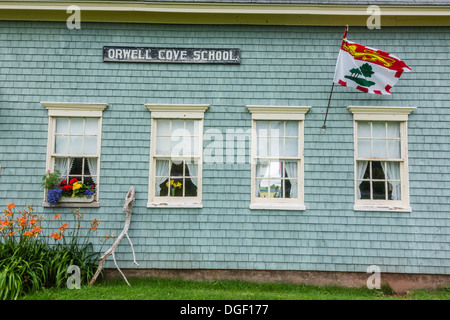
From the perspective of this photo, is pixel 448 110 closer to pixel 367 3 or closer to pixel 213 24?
pixel 367 3

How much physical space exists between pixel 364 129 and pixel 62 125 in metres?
6.26

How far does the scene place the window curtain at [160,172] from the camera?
283 inches

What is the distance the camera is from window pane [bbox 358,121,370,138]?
23.6 feet

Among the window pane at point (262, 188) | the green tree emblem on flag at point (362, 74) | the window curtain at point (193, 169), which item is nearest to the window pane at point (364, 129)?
the green tree emblem on flag at point (362, 74)

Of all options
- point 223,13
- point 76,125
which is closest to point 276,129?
point 223,13

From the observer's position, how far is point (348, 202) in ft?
23.0

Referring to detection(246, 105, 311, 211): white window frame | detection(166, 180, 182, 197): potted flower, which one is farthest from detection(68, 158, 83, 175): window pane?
detection(246, 105, 311, 211): white window frame

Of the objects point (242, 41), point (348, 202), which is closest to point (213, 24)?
point (242, 41)

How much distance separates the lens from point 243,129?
7191 mm

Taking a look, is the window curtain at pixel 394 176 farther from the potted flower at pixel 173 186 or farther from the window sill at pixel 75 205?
the window sill at pixel 75 205

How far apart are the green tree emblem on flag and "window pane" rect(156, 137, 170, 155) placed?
3782 millimetres

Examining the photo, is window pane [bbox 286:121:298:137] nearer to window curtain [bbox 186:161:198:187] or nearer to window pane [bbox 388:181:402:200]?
window curtain [bbox 186:161:198:187]

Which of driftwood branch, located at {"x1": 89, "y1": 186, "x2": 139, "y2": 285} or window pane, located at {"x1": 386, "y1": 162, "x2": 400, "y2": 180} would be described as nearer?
driftwood branch, located at {"x1": 89, "y1": 186, "x2": 139, "y2": 285}

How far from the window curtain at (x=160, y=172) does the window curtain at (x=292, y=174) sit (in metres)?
2.46
